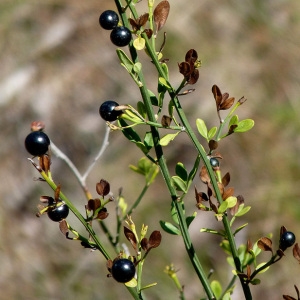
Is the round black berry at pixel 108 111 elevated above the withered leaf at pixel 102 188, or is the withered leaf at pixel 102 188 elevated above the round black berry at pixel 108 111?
the round black berry at pixel 108 111

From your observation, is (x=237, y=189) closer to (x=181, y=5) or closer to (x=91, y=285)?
(x=91, y=285)

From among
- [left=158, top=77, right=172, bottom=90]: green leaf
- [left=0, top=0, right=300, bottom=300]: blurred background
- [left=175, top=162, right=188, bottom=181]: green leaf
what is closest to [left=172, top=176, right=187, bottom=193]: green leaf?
[left=175, top=162, right=188, bottom=181]: green leaf

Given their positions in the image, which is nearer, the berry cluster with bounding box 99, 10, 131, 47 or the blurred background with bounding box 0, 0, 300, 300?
the berry cluster with bounding box 99, 10, 131, 47

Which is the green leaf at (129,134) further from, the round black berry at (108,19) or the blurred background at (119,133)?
the blurred background at (119,133)

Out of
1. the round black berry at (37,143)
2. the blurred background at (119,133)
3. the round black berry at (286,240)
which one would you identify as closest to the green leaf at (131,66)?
the round black berry at (37,143)

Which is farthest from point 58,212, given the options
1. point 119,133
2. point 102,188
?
point 119,133

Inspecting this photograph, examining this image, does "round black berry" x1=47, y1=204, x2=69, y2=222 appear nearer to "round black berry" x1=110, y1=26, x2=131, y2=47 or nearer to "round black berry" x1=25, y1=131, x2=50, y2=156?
"round black berry" x1=25, y1=131, x2=50, y2=156
